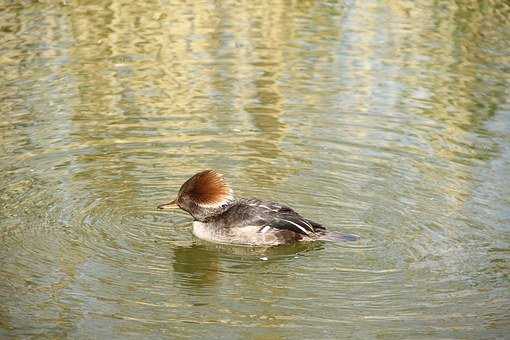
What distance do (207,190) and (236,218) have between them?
1.40 ft

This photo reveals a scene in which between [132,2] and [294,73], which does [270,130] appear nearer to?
[294,73]

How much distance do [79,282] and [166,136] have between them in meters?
3.73

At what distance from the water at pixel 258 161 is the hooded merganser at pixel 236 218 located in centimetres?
14

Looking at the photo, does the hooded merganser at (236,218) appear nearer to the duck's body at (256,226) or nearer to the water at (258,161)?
the duck's body at (256,226)

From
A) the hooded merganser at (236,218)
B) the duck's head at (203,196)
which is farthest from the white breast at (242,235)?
the duck's head at (203,196)

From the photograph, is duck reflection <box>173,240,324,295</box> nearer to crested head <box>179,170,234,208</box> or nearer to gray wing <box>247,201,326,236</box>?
gray wing <box>247,201,326,236</box>

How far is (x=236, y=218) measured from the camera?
384 inches

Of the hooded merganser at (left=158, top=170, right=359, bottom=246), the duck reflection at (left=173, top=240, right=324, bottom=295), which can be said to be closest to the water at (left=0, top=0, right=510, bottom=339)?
the duck reflection at (left=173, top=240, right=324, bottom=295)

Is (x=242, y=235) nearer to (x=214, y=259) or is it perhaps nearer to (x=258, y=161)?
(x=214, y=259)

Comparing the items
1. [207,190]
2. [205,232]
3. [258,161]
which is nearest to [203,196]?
[207,190]

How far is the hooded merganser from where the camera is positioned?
Result: 9555mm

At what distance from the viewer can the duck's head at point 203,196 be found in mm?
9945

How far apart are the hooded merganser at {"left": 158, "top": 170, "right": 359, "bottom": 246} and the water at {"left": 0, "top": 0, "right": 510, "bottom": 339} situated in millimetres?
137

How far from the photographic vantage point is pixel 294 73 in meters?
14.4
